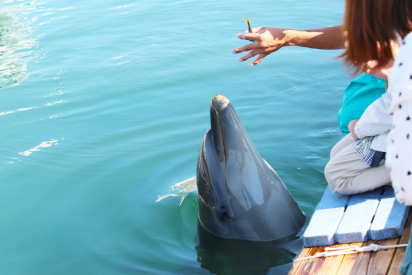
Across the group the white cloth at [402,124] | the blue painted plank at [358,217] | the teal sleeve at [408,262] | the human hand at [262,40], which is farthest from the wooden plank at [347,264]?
the human hand at [262,40]

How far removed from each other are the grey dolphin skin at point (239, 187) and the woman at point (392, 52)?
93.5 inches

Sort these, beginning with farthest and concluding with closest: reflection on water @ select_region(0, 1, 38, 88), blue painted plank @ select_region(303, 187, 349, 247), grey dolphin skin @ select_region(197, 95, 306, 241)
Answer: reflection on water @ select_region(0, 1, 38, 88)
grey dolphin skin @ select_region(197, 95, 306, 241)
blue painted plank @ select_region(303, 187, 349, 247)

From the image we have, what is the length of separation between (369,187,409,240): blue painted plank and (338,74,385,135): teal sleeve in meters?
1.35

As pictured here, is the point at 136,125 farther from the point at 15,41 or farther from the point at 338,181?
the point at 15,41

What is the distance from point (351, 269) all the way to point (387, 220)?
0.48m

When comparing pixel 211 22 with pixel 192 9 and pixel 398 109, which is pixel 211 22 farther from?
pixel 398 109

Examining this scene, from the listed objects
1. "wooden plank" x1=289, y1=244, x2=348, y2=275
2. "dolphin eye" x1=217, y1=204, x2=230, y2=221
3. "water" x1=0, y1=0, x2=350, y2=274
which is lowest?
"water" x1=0, y1=0, x2=350, y2=274

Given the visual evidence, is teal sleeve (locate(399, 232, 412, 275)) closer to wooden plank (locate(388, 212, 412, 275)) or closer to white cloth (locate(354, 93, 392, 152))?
wooden plank (locate(388, 212, 412, 275))

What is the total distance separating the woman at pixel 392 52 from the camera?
2.33 meters

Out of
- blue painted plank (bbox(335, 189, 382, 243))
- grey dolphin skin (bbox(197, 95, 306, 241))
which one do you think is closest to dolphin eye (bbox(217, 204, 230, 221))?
grey dolphin skin (bbox(197, 95, 306, 241))

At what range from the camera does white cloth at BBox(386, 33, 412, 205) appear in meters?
2.32

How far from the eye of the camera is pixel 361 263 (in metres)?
3.70

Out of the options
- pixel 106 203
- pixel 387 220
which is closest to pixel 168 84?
pixel 106 203

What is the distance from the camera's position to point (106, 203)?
659 centimetres
